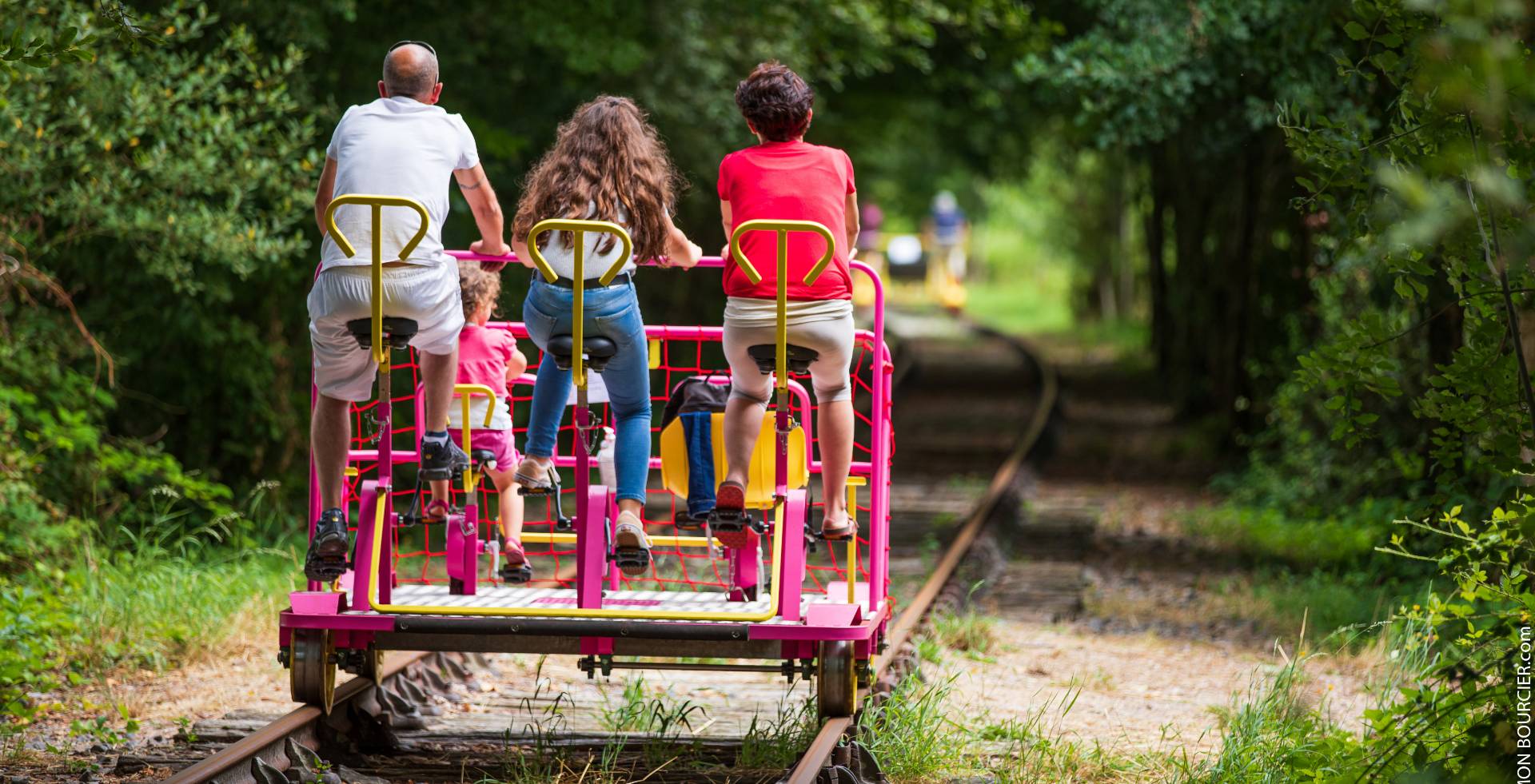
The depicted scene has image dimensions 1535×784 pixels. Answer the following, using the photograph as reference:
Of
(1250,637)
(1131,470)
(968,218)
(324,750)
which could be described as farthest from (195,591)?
(968,218)

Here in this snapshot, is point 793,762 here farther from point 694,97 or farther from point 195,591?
point 694,97

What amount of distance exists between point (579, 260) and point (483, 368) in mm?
1531

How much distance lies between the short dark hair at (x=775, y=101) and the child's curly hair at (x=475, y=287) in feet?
4.52

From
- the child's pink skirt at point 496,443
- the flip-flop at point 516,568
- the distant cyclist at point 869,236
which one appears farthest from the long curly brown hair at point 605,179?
the distant cyclist at point 869,236

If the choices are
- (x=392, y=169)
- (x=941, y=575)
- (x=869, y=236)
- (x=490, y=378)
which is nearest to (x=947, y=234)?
(x=869, y=236)

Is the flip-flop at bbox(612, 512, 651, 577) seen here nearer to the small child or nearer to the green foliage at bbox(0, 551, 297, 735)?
the small child

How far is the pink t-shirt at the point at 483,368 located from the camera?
6645mm

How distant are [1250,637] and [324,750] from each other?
523 cm

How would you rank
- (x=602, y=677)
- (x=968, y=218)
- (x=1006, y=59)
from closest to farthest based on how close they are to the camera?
(x=602, y=677)
(x=1006, y=59)
(x=968, y=218)

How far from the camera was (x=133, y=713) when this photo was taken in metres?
6.74

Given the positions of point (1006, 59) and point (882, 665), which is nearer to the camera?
point (882, 665)

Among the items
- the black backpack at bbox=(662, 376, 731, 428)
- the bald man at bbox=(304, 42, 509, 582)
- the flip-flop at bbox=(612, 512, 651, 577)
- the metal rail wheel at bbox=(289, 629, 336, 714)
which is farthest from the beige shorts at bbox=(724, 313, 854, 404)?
the metal rail wheel at bbox=(289, 629, 336, 714)

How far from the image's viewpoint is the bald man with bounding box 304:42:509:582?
5488mm

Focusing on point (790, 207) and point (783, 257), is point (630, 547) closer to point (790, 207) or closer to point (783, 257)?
point (783, 257)
